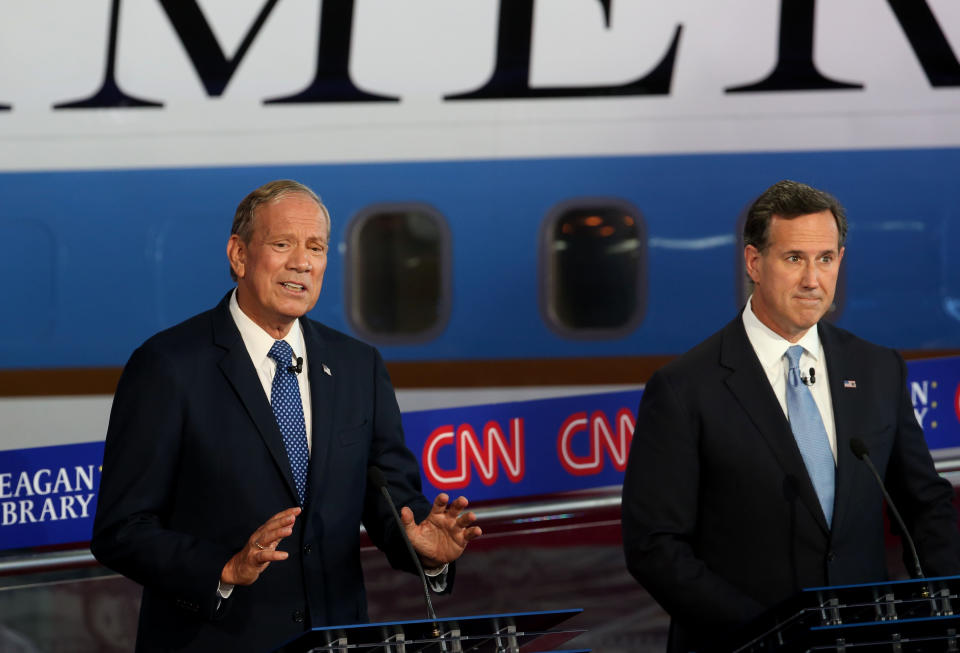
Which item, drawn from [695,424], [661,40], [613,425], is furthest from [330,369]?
[661,40]

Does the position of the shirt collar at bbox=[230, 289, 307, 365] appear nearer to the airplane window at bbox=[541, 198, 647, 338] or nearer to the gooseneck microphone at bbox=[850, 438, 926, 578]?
the gooseneck microphone at bbox=[850, 438, 926, 578]

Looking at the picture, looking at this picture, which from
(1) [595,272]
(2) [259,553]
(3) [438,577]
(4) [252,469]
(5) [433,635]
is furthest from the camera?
(1) [595,272]

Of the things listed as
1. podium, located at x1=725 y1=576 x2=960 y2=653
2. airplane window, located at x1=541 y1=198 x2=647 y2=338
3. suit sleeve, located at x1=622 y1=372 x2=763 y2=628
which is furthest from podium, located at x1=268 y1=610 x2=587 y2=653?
airplane window, located at x1=541 y1=198 x2=647 y2=338

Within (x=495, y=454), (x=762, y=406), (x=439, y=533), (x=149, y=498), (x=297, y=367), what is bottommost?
(x=495, y=454)

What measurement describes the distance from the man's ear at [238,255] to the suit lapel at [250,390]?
0.13 m

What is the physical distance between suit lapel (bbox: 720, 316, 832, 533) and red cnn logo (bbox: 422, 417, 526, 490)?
2.18 meters

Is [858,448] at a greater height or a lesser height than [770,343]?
lesser

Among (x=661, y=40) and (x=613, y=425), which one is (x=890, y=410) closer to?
(x=613, y=425)

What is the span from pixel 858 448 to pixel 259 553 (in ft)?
4.22

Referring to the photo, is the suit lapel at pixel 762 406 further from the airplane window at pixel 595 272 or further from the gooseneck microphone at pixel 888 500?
the airplane window at pixel 595 272

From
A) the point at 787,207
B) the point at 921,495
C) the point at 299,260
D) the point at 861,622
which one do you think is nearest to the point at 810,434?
the point at 921,495

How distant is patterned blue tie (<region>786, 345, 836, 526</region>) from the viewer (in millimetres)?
3115

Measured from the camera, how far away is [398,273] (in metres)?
5.54

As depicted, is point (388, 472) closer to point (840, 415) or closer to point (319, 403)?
point (319, 403)
